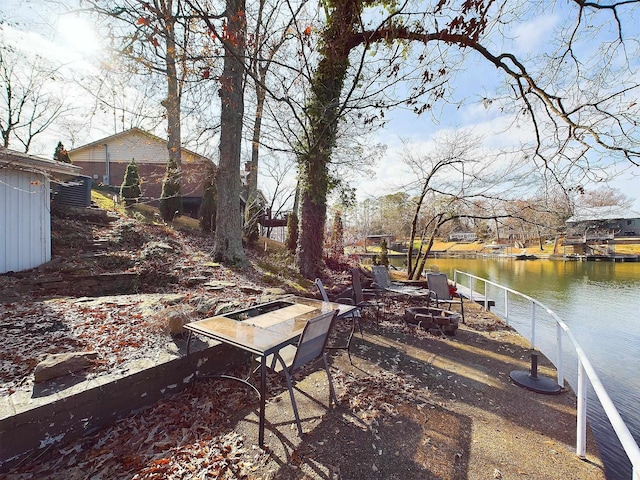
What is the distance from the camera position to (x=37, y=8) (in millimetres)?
4047

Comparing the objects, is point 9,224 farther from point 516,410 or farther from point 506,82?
point 506,82

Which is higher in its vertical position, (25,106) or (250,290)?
(25,106)

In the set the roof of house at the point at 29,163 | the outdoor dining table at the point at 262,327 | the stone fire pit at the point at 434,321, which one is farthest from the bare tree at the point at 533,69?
the roof of house at the point at 29,163

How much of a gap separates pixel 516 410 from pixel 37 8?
721cm

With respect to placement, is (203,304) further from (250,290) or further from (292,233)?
(292,233)

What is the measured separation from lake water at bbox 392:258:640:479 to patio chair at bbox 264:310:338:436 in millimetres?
2938

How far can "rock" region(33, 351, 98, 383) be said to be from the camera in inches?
87.8

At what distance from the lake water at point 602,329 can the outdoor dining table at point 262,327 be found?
3.20 m

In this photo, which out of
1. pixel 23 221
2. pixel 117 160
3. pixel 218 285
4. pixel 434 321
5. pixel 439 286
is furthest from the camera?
pixel 117 160

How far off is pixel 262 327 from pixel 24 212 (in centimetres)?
630

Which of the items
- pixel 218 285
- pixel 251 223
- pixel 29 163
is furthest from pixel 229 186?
pixel 251 223

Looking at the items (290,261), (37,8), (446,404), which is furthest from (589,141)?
(37,8)

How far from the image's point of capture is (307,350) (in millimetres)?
2549

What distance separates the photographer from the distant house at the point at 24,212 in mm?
5676
